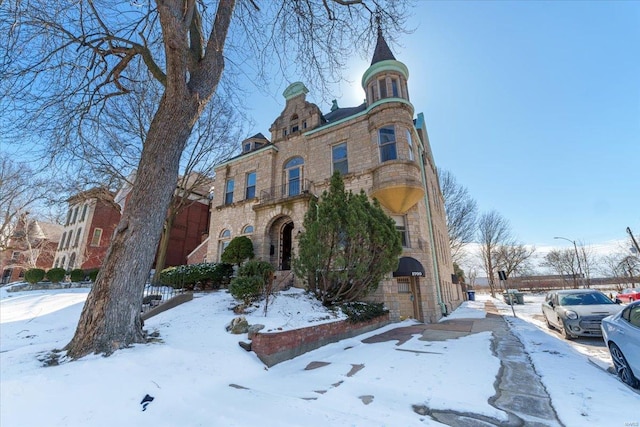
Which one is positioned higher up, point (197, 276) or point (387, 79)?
point (387, 79)

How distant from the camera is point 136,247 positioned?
5.08 metres

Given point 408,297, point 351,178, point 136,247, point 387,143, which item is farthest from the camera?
point 351,178

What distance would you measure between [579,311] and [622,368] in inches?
167

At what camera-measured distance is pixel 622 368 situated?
452 centimetres

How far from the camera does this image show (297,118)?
17.9 meters

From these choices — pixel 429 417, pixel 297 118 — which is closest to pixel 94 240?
pixel 297 118

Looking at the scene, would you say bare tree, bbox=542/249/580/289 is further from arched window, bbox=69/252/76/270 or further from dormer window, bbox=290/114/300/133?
arched window, bbox=69/252/76/270

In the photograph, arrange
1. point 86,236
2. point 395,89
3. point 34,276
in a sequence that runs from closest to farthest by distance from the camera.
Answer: point 395,89 < point 34,276 < point 86,236

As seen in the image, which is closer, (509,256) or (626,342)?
(626,342)

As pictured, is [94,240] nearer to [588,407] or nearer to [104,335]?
[104,335]

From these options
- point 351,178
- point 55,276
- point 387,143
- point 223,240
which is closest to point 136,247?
point 351,178

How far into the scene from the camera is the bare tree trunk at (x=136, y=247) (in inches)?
182

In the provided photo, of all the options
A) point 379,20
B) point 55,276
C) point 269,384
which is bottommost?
point 269,384

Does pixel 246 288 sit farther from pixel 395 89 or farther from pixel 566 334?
pixel 395 89
